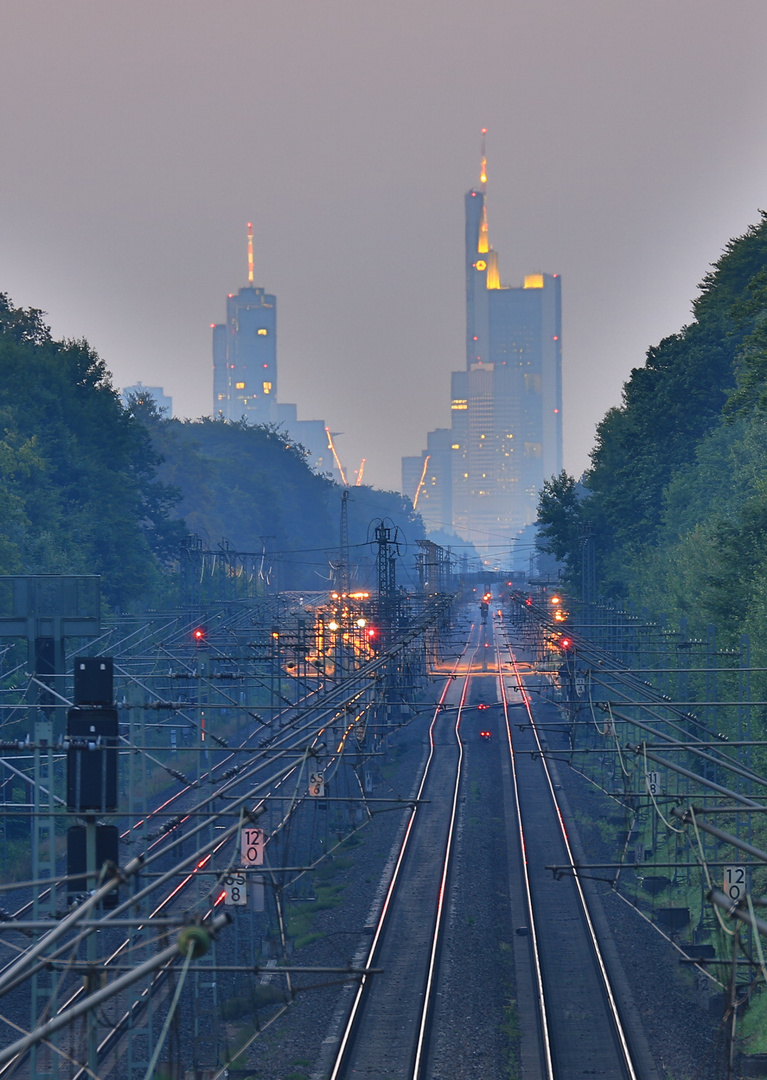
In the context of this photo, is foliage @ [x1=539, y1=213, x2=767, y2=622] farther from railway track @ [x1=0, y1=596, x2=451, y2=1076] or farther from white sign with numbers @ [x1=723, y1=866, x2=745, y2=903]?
white sign with numbers @ [x1=723, y1=866, x2=745, y2=903]

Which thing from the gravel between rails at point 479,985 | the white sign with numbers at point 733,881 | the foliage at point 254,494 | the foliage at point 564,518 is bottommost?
the gravel between rails at point 479,985

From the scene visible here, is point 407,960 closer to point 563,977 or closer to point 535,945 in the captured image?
point 535,945

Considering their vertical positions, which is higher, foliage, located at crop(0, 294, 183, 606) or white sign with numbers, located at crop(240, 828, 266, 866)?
foliage, located at crop(0, 294, 183, 606)

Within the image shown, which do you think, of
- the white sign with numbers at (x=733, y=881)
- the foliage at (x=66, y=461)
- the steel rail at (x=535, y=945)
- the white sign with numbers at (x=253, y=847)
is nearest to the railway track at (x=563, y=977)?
the steel rail at (x=535, y=945)

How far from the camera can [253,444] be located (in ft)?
481

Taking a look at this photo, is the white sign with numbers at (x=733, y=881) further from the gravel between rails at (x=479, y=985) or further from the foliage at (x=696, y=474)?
the foliage at (x=696, y=474)

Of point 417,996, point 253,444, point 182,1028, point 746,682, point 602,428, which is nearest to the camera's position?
point 182,1028

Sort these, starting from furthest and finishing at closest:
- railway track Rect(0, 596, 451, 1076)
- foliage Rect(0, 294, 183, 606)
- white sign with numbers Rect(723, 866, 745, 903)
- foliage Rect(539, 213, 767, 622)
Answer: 1. foliage Rect(0, 294, 183, 606)
2. foliage Rect(539, 213, 767, 622)
3. white sign with numbers Rect(723, 866, 745, 903)
4. railway track Rect(0, 596, 451, 1076)

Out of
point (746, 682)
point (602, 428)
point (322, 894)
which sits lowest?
point (322, 894)

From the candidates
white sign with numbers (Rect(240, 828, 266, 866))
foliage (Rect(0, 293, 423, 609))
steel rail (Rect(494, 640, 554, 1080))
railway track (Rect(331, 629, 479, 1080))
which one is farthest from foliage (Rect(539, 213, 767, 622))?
white sign with numbers (Rect(240, 828, 266, 866))

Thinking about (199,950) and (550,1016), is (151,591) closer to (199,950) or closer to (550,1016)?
(550,1016)

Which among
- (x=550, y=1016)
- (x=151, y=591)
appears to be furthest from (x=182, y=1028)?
(x=151, y=591)

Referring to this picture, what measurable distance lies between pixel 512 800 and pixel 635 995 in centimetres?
1618

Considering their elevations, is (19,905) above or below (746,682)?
below
